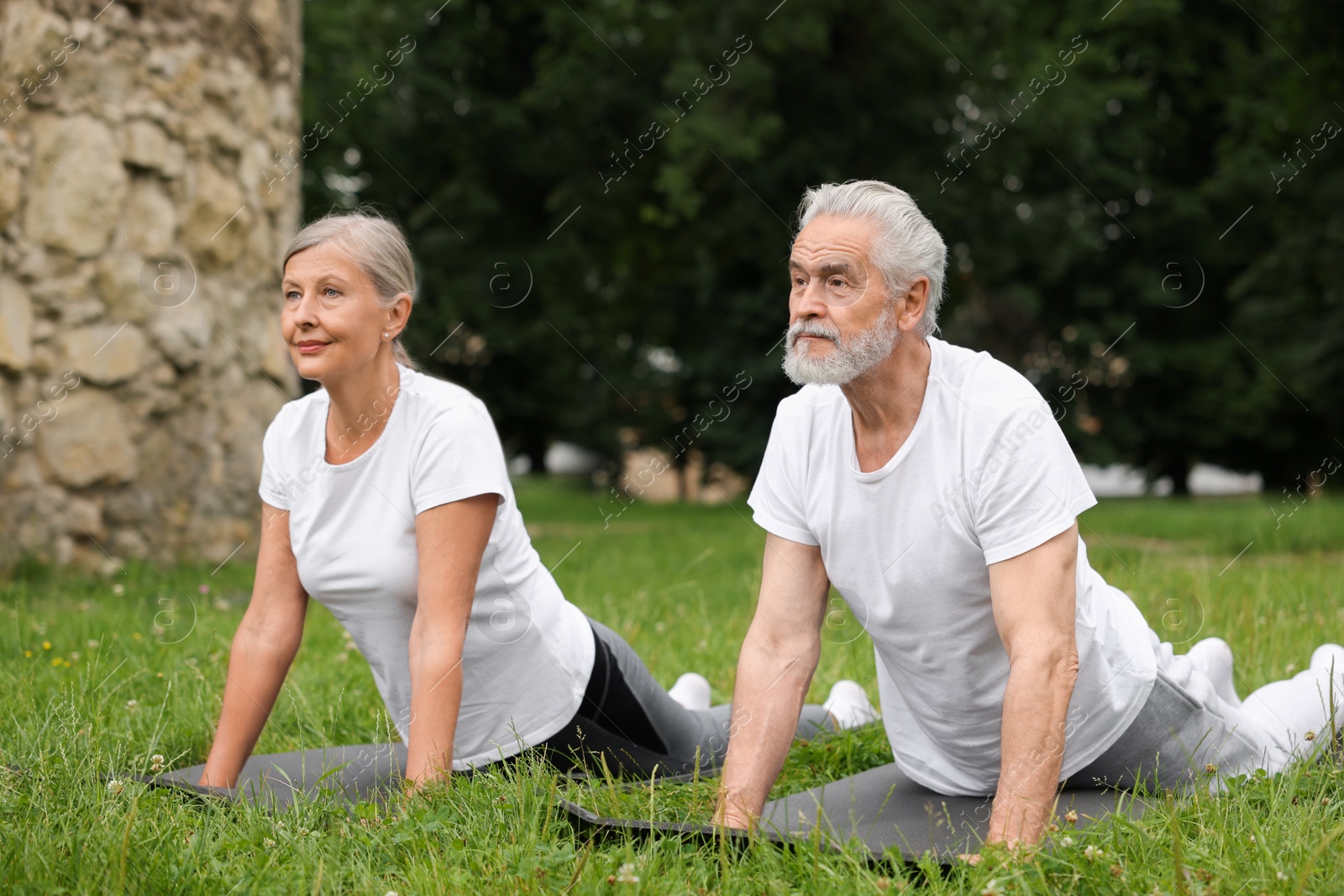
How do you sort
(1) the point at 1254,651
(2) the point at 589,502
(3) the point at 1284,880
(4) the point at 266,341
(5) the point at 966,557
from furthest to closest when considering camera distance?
(2) the point at 589,502 → (4) the point at 266,341 → (1) the point at 1254,651 → (5) the point at 966,557 → (3) the point at 1284,880

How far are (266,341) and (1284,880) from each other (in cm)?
697

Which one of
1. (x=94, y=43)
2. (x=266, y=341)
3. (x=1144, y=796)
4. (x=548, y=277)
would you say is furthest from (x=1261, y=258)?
(x=1144, y=796)

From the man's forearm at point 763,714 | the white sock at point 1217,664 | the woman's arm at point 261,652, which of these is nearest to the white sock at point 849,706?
the white sock at point 1217,664

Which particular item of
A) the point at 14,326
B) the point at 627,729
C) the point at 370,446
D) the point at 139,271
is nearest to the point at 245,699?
the point at 370,446

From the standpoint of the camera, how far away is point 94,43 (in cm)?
673

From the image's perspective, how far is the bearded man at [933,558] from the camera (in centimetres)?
253

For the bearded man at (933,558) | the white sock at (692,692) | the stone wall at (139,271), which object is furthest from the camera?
the stone wall at (139,271)

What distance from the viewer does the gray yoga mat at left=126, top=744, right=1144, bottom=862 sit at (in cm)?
258

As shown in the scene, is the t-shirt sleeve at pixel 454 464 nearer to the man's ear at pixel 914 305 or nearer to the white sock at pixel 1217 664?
the man's ear at pixel 914 305

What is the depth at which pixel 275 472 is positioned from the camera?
3160 millimetres

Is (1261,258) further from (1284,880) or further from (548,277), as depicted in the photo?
(1284,880)

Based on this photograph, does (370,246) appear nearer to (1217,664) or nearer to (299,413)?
(299,413)

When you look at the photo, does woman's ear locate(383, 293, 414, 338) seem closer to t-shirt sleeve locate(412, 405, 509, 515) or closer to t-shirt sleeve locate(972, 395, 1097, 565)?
t-shirt sleeve locate(412, 405, 509, 515)

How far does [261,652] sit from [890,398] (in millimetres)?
1663
